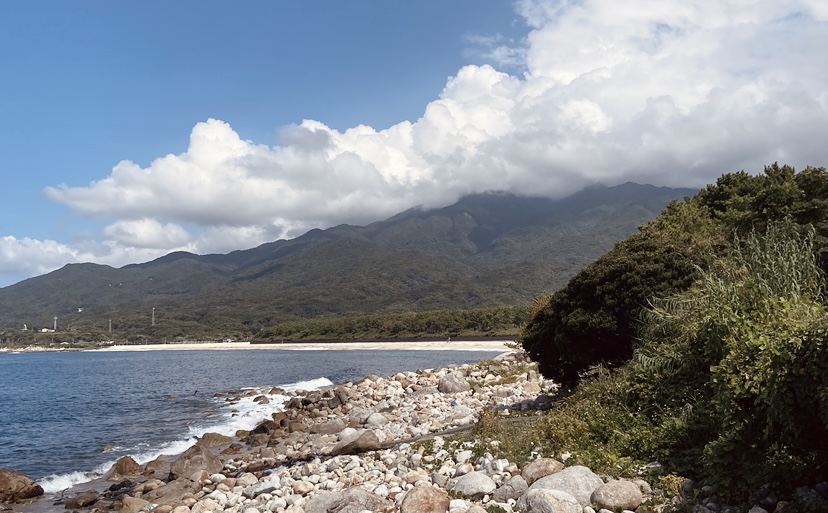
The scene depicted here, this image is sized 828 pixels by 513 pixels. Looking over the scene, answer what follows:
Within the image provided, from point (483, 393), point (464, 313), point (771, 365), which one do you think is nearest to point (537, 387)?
point (483, 393)

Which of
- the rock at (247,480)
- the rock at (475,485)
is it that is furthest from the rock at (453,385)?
the rock at (475,485)

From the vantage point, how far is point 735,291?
1141 cm

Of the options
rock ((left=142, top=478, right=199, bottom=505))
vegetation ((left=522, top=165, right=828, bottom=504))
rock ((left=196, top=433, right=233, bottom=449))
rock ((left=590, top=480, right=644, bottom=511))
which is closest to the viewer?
vegetation ((left=522, top=165, right=828, bottom=504))

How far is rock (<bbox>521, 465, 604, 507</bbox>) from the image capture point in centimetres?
999

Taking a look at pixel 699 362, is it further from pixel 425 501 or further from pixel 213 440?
pixel 213 440

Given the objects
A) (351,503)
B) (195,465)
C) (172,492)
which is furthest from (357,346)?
(351,503)

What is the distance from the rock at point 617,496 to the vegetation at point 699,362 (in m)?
0.72

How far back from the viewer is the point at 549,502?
9.53 meters

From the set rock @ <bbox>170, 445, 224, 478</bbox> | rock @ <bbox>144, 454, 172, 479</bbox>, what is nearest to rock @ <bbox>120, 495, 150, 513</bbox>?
rock @ <bbox>170, 445, 224, 478</bbox>

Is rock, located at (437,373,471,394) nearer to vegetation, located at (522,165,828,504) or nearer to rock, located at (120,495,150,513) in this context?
vegetation, located at (522,165,828,504)

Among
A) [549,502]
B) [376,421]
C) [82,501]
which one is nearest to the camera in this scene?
[549,502]

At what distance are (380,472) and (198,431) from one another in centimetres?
1936

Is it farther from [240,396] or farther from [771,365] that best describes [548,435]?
[240,396]

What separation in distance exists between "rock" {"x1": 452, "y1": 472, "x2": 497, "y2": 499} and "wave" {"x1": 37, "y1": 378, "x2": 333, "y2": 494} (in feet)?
50.0
